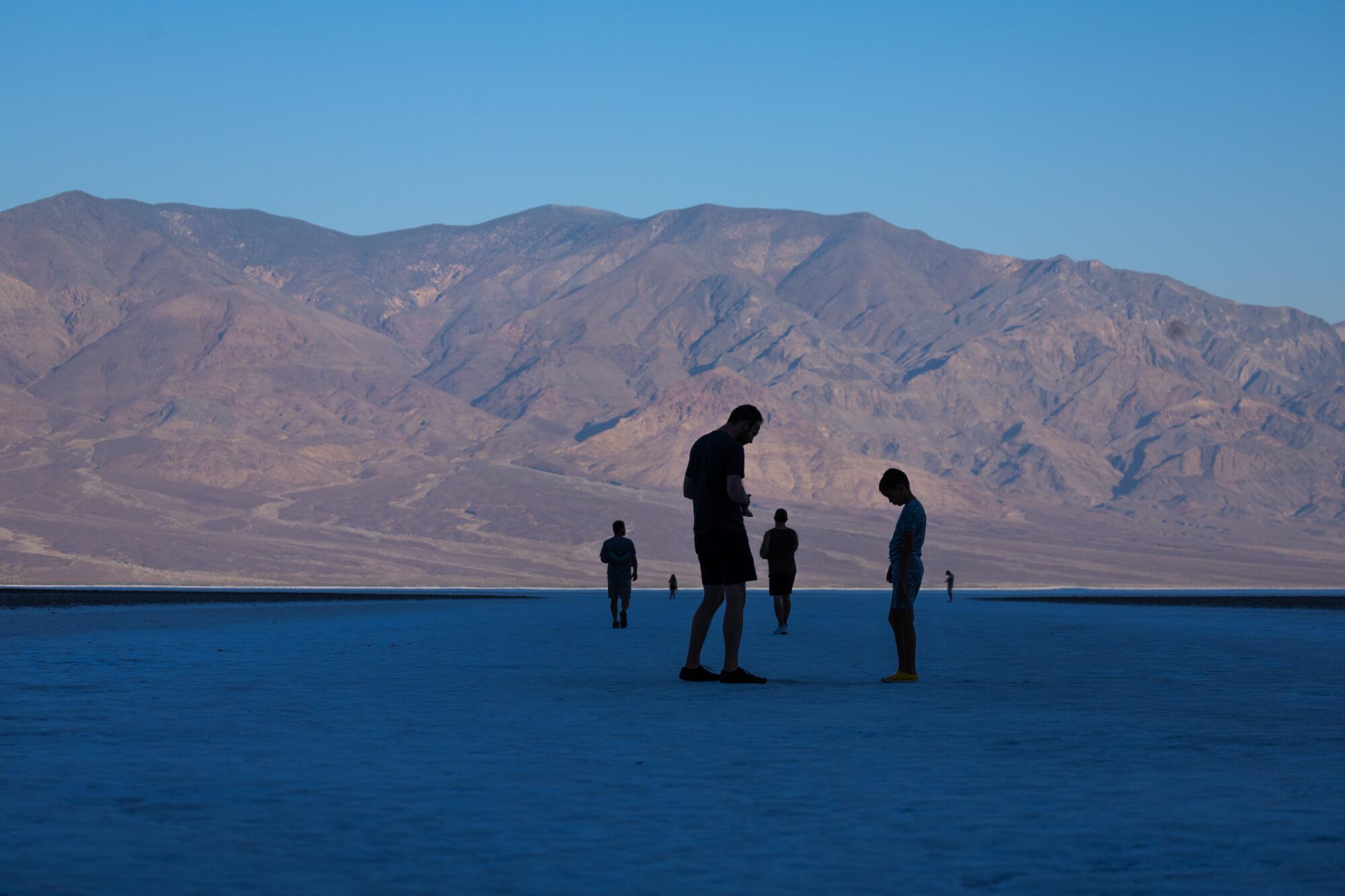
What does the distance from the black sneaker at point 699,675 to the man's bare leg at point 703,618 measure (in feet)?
0.09

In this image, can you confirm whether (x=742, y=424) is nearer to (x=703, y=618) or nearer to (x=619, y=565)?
(x=703, y=618)

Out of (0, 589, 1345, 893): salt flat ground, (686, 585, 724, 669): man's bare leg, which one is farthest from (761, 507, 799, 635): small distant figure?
(686, 585, 724, 669): man's bare leg

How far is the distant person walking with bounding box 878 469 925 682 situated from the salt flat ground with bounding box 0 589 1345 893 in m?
0.21

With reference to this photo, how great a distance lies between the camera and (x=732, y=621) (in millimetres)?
10906

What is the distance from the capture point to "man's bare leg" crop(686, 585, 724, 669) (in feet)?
35.3

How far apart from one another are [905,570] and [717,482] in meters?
1.59

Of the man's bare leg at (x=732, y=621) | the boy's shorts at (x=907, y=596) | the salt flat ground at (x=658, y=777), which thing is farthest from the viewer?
the boy's shorts at (x=907, y=596)

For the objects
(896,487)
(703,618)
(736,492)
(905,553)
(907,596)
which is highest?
(896,487)

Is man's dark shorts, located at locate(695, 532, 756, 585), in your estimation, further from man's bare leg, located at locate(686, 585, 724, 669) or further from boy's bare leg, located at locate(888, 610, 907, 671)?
boy's bare leg, located at locate(888, 610, 907, 671)

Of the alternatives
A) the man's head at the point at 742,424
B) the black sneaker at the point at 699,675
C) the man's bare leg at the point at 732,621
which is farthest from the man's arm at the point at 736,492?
the black sneaker at the point at 699,675

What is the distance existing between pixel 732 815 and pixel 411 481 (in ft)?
471

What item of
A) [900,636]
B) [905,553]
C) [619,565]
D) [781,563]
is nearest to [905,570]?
[905,553]

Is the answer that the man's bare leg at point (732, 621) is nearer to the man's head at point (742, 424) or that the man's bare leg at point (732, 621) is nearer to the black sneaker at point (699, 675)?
the black sneaker at point (699, 675)

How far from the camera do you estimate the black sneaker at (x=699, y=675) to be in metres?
11.1
